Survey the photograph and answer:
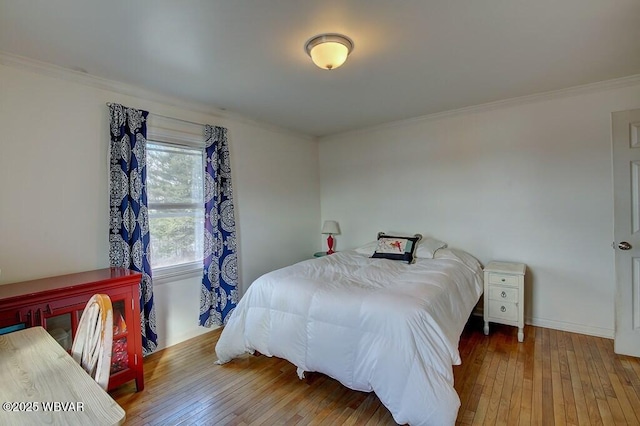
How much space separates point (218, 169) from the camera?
128 inches

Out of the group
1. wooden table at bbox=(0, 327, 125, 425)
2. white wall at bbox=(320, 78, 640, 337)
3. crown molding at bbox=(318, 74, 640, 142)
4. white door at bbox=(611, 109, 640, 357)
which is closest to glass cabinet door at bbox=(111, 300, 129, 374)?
wooden table at bbox=(0, 327, 125, 425)

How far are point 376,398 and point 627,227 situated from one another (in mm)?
2422

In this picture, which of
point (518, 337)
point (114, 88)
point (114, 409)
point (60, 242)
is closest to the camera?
point (114, 409)

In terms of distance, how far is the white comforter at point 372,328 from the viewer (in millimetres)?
1719

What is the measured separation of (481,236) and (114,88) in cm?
384

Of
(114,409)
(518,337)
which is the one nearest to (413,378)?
(114,409)

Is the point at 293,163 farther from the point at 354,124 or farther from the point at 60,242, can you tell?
the point at 60,242

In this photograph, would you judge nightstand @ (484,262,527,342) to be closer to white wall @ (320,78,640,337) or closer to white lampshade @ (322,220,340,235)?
white wall @ (320,78,640,337)

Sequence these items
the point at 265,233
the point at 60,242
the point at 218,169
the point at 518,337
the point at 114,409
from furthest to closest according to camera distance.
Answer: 1. the point at 265,233
2. the point at 218,169
3. the point at 518,337
4. the point at 60,242
5. the point at 114,409

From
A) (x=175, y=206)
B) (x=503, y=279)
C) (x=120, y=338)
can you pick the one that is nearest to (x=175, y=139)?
(x=175, y=206)

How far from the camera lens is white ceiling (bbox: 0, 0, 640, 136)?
1.68 metres

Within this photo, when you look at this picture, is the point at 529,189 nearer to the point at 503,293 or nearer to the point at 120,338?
the point at 503,293

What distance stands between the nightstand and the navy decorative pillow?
0.74 metres

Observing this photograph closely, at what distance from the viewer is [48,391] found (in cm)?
89
